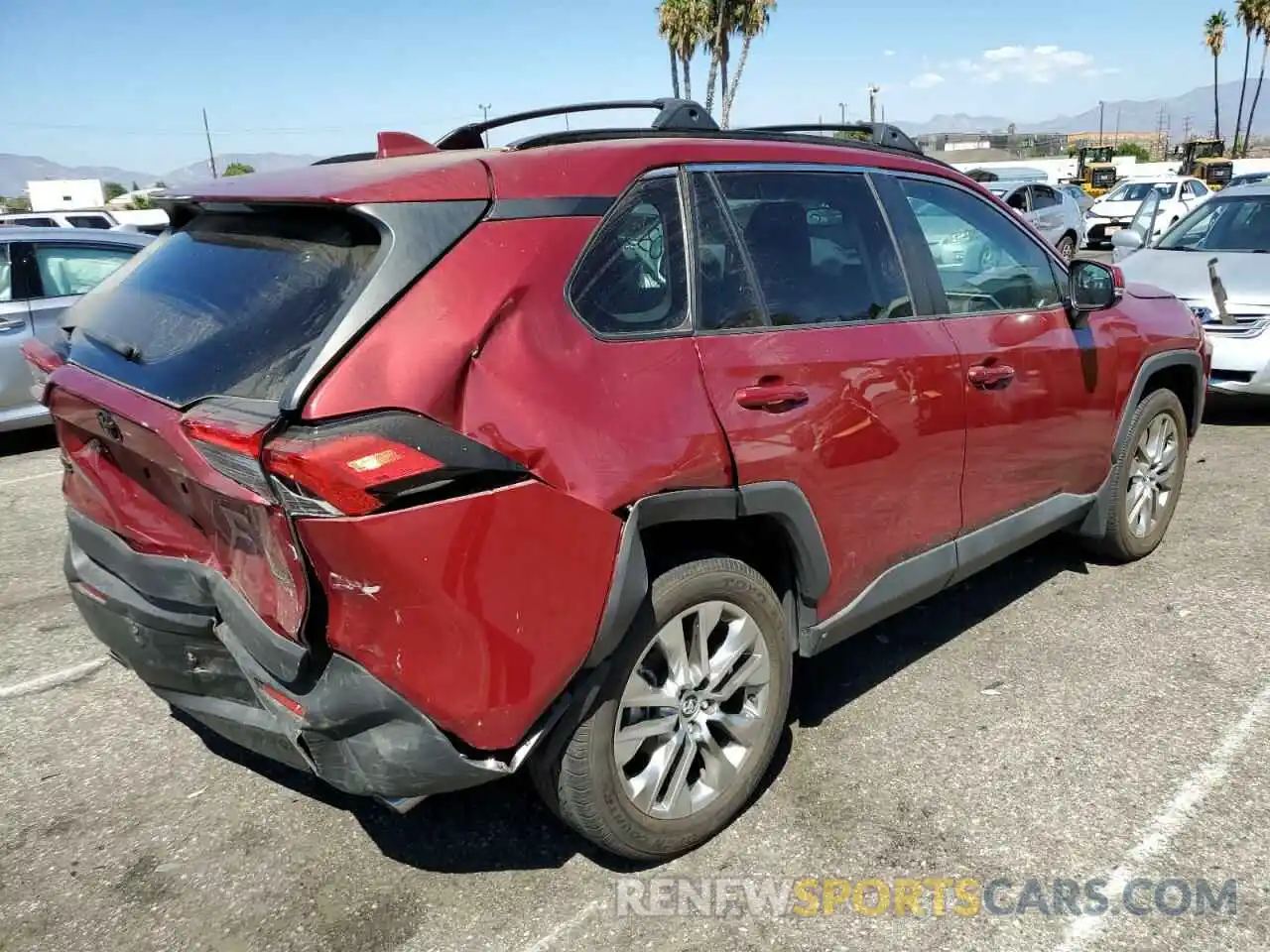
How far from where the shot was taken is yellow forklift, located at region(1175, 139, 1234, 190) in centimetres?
3394

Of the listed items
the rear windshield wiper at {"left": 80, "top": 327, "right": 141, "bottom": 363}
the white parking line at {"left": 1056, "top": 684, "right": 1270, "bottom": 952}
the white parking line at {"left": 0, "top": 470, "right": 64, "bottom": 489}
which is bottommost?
the white parking line at {"left": 1056, "top": 684, "right": 1270, "bottom": 952}

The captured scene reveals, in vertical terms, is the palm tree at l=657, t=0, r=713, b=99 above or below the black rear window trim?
above

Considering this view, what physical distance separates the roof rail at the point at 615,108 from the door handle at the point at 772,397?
2.81 feet

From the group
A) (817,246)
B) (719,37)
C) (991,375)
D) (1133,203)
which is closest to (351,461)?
(817,246)

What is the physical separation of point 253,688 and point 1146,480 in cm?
392

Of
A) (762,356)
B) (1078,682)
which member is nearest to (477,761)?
(762,356)

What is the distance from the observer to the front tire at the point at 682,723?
7.90ft

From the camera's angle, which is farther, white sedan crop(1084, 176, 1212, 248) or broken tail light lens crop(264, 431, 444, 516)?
white sedan crop(1084, 176, 1212, 248)

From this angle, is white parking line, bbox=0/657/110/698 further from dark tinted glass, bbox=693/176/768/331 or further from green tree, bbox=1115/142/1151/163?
green tree, bbox=1115/142/1151/163

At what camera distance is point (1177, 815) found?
2.79 metres

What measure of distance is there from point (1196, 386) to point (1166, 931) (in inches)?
121

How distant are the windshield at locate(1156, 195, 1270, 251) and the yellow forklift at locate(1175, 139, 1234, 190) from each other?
17261 mm

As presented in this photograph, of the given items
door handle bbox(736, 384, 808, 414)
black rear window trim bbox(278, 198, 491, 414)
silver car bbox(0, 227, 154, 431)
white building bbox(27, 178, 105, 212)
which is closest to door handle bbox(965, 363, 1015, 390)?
door handle bbox(736, 384, 808, 414)

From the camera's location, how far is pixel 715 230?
8.93 ft
